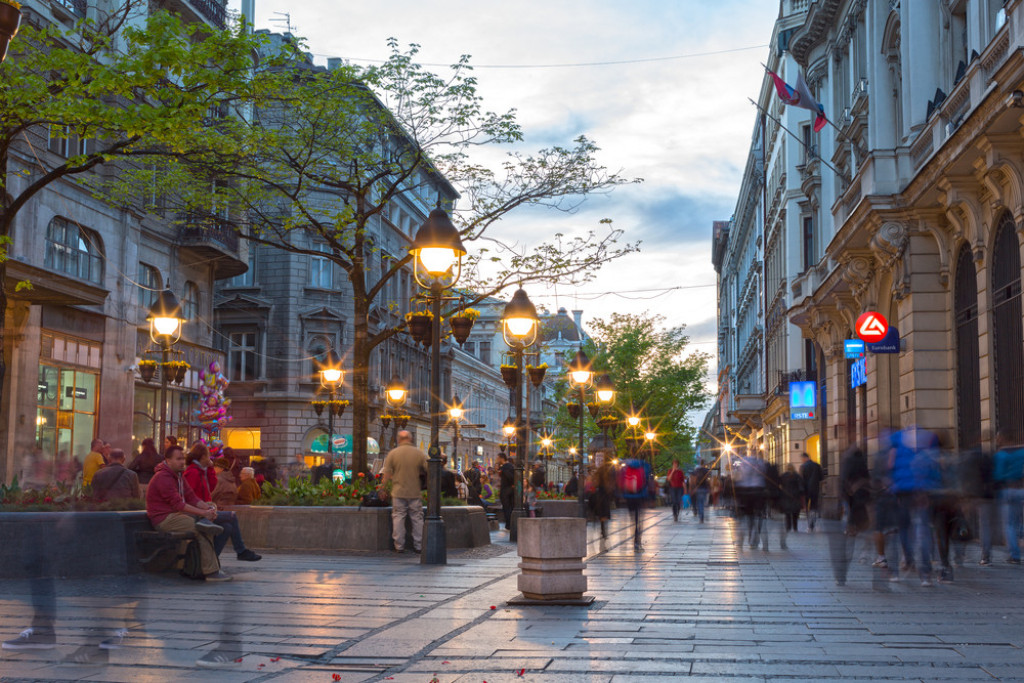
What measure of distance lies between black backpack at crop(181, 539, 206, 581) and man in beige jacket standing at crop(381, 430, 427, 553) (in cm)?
480

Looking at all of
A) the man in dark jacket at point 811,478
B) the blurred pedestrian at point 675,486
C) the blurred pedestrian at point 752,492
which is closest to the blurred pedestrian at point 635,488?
the blurred pedestrian at point 752,492

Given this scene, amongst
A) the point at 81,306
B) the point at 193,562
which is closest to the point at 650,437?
the point at 81,306

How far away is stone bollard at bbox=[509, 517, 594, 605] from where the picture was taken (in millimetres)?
11211

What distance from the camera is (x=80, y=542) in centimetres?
1276

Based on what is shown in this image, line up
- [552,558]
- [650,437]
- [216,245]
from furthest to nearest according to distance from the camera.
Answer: [650,437] < [216,245] < [552,558]

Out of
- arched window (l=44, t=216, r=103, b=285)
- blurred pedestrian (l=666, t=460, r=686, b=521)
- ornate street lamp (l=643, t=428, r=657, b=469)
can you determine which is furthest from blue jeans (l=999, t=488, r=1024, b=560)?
ornate street lamp (l=643, t=428, r=657, b=469)

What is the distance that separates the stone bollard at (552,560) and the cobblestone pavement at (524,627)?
1.10 ft

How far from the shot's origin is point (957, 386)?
23.6 meters

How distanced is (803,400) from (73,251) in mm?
23940

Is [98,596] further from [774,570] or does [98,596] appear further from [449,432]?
[449,432]

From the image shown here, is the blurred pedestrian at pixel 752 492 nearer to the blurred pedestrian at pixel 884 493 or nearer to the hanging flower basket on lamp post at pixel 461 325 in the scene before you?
the hanging flower basket on lamp post at pixel 461 325

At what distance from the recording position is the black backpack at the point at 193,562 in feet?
42.8

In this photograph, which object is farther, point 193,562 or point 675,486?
point 675,486

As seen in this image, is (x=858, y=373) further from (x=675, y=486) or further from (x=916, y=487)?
(x=916, y=487)
